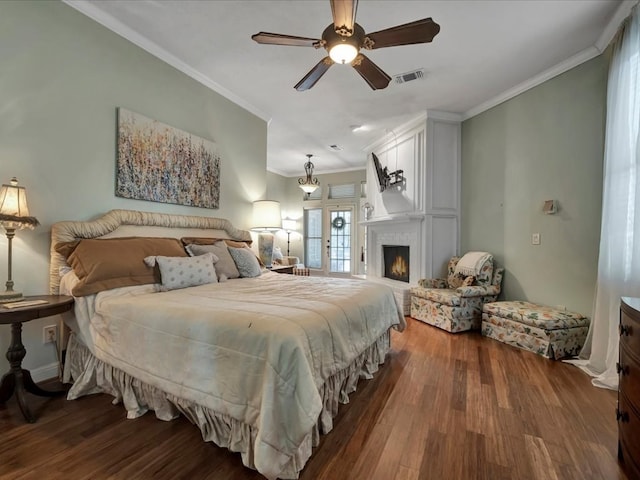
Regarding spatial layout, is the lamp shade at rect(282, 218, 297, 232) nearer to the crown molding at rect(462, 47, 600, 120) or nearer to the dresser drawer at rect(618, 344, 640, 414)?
the crown molding at rect(462, 47, 600, 120)

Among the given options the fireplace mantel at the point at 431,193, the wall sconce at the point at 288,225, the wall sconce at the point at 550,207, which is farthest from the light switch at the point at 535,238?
the wall sconce at the point at 288,225

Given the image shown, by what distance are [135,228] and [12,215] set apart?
0.89m

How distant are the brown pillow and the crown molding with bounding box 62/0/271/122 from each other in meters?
1.80

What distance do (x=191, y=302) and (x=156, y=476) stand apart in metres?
0.80

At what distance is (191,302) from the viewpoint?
1749 mm

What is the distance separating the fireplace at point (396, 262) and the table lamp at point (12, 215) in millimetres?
4373

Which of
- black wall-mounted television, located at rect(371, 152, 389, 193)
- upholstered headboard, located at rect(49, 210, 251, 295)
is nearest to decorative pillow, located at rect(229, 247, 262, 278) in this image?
upholstered headboard, located at rect(49, 210, 251, 295)

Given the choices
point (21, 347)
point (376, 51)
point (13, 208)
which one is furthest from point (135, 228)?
point (376, 51)

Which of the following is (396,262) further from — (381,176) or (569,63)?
(569,63)

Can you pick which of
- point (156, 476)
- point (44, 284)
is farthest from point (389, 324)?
point (44, 284)

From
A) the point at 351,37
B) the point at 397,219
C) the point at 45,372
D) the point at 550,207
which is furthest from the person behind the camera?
the point at 397,219

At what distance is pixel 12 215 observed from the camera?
5.98 ft

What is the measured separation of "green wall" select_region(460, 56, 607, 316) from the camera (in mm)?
2850

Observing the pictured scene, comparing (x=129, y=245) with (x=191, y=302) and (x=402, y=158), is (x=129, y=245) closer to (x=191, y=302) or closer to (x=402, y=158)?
(x=191, y=302)
